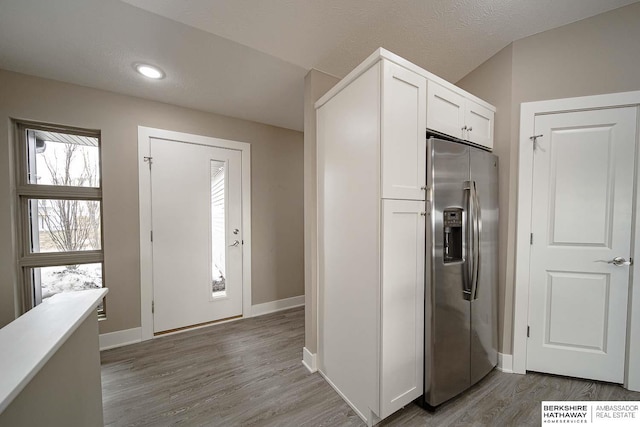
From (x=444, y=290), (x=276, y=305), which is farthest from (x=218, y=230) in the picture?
(x=444, y=290)

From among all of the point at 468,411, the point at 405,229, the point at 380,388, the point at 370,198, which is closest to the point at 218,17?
the point at 370,198

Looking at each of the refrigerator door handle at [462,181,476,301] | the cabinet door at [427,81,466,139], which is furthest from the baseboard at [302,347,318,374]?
the cabinet door at [427,81,466,139]

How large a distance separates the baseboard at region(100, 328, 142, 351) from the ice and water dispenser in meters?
2.98

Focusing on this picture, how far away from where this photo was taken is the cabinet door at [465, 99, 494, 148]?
1724 millimetres

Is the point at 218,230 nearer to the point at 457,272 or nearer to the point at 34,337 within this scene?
the point at 34,337

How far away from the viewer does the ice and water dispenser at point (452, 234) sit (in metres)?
1.52

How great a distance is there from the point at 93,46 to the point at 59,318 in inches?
73.5

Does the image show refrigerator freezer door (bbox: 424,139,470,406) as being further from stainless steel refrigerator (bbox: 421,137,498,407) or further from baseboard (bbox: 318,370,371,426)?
baseboard (bbox: 318,370,371,426)

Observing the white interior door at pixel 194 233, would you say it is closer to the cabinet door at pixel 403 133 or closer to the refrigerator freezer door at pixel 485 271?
the cabinet door at pixel 403 133

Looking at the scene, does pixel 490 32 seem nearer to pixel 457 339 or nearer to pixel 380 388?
pixel 457 339

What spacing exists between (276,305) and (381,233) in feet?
7.66

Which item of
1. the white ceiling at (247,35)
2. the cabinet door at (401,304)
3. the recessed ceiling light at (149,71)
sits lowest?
the cabinet door at (401,304)

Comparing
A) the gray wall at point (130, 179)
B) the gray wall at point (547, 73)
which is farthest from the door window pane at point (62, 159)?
the gray wall at point (547, 73)

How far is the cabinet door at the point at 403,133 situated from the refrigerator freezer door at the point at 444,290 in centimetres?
10
